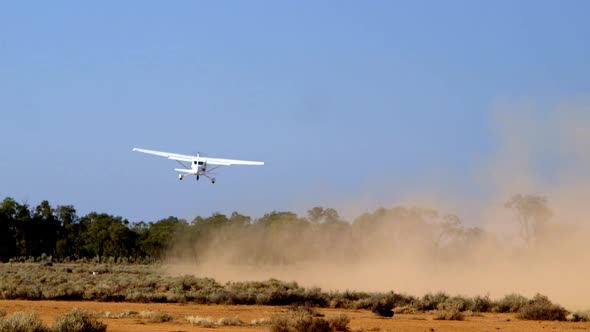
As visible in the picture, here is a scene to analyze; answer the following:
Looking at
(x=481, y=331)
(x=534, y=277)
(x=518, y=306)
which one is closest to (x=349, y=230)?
(x=534, y=277)

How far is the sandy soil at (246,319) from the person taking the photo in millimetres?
34156

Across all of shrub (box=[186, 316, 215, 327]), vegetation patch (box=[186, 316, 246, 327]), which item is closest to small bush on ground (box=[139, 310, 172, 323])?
vegetation patch (box=[186, 316, 246, 327])

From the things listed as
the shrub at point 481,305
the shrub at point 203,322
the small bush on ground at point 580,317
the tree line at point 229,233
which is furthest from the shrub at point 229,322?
the tree line at point 229,233

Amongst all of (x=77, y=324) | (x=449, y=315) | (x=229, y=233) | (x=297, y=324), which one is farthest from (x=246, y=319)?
(x=229, y=233)

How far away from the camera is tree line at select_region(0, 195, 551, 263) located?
108 m

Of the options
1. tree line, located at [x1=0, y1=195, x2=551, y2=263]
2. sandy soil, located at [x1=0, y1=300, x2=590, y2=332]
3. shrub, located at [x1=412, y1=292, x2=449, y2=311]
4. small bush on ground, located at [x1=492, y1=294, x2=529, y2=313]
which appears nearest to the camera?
sandy soil, located at [x1=0, y1=300, x2=590, y2=332]

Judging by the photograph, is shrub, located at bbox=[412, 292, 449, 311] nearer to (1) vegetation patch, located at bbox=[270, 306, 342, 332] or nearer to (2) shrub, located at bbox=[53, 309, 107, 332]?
(1) vegetation patch, located at bbox=[270, 306, 342, 332]

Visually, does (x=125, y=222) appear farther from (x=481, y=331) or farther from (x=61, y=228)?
(x=481, y=331)

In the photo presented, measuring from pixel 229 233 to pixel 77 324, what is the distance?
96.5m

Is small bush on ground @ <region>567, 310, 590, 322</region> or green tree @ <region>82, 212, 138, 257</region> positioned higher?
green tree @ <region>82, 212, 138, 257</region>

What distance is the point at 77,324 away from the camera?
28656mm

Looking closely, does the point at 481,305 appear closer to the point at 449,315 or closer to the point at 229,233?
the point at 449,315

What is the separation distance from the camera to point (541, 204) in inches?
3932

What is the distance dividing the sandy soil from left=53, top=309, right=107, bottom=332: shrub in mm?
1675
